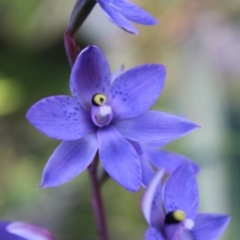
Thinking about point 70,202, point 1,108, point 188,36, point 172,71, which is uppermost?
point 188,36

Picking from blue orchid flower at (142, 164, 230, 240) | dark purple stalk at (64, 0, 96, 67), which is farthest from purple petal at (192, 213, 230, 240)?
dark purple stalk at (64, 0, 96, 67)

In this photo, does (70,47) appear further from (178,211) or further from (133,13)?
(178,211)

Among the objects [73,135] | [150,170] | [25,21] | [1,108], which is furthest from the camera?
[25,21]

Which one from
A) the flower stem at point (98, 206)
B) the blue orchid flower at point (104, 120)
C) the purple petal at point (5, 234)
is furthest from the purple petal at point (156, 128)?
the purple petal at point (5, 234)

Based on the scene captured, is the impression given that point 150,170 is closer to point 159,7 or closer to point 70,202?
point 70,202

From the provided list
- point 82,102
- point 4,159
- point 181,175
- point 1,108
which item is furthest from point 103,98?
point 4,159

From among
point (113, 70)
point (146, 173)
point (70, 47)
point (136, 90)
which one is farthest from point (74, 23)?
point (113, 70)

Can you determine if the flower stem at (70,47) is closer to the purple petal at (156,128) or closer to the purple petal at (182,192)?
the purple petal at (156,128)

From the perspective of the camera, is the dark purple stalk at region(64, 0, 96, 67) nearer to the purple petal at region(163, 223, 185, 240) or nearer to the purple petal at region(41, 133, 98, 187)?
the purple petal at region(41, 133, 98, 187)
